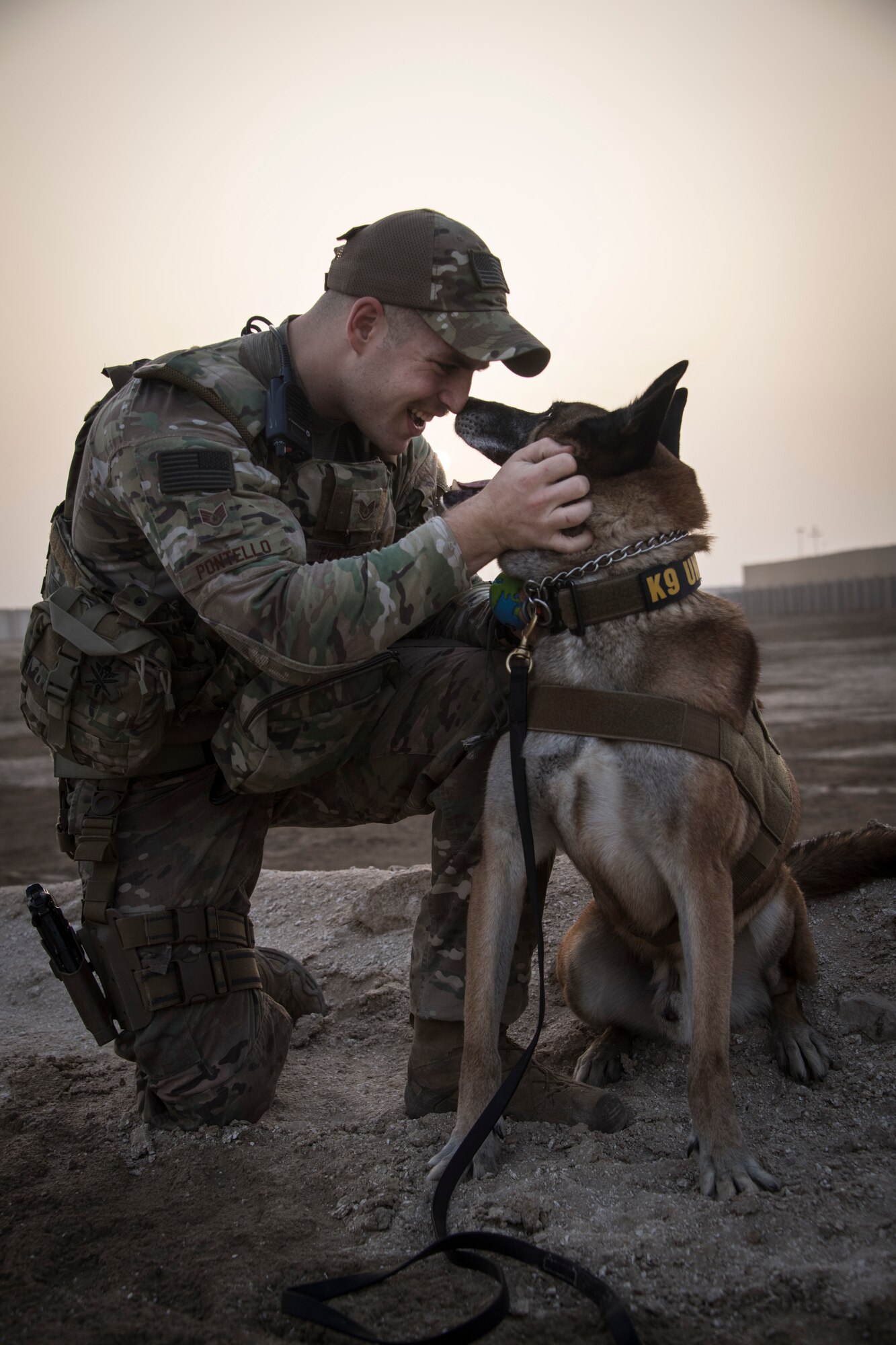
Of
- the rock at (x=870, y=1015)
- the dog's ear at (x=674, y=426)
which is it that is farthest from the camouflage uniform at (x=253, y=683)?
the rock at (x=870, y=1015)

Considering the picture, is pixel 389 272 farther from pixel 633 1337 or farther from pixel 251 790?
pixel 633 1337

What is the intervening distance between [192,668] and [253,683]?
226 millimetres

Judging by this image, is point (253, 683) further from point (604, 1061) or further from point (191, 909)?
point (604, 1061)

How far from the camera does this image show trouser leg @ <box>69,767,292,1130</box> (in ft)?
8.73

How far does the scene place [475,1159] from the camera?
2.25 metres

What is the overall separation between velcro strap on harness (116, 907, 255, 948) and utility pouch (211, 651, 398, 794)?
0.37 meters

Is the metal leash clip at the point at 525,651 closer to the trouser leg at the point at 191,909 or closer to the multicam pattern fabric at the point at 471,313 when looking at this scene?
the multicam pattern fabric at the point at 471,313

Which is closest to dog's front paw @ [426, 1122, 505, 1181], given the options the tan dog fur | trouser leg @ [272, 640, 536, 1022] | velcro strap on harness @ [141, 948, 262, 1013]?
the tan dog fur

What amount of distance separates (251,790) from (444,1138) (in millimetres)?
1077

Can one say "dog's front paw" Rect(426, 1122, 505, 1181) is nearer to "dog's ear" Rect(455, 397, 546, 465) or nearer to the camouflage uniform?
the camouflage uniform

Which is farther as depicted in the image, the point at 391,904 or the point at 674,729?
the point at 391,904

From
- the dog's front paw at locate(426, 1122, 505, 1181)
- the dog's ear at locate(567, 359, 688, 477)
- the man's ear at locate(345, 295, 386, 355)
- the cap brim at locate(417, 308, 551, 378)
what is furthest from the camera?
the man's ear at locate(345, 295, 386, 355)

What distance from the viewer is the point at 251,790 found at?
284 centimetres

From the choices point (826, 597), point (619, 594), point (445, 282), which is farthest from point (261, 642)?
point (826, 597)
